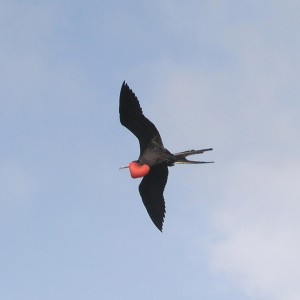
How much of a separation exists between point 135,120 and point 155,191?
254 cm

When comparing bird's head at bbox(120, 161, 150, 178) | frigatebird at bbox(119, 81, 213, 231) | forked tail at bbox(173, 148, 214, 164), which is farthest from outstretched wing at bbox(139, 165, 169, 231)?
forked tail at bbox(173, 148, 214, 164)

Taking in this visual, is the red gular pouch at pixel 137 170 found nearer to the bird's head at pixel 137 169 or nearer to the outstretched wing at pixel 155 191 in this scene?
the bird's head at pixel 137 169

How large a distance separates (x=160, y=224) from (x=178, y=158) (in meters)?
2.26

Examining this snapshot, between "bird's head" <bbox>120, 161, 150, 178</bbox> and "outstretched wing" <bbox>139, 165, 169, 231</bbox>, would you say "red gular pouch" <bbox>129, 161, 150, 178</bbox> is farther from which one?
"outstretched wing" <bbox>139, 165, 169, 231</bbox>

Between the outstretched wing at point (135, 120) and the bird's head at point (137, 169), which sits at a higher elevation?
the outstretched wing at point (135, 120)

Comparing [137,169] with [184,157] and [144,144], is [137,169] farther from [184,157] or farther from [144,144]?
[184,157]

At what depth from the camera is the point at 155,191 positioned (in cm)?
1831

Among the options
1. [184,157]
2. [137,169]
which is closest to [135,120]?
[137,169]

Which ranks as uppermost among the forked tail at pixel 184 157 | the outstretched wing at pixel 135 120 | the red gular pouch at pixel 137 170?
the outstretched wing at pixel 135 120

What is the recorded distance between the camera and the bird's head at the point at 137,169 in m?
16.8

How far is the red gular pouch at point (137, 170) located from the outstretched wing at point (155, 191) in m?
0.96

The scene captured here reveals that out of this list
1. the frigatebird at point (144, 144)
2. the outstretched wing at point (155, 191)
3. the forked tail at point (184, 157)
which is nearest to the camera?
the forked tail at point (184, 157)

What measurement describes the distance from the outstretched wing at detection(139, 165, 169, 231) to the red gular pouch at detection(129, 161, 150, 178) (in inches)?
37.6

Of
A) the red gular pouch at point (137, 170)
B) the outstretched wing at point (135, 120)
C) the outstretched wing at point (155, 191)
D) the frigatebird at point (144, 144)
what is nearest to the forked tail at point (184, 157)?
the frigatebird at point (144, 144)
